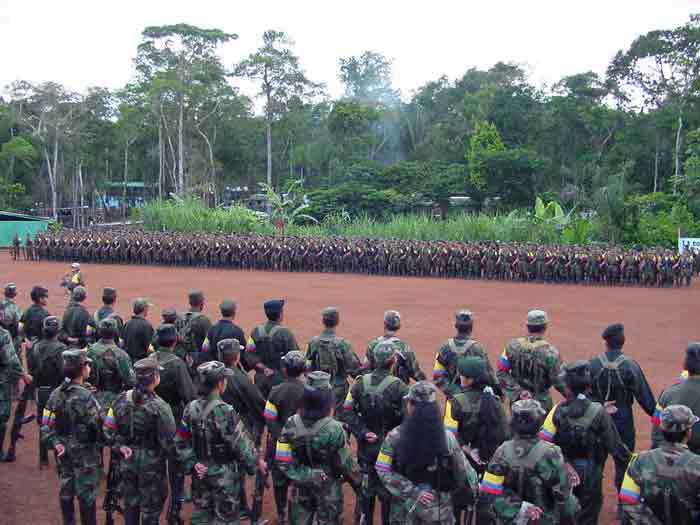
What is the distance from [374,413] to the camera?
14.8 ft

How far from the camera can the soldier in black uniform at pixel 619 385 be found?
501 cm

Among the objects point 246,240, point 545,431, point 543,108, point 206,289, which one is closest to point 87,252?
point 246,240

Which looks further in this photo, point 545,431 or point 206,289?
point 206,289

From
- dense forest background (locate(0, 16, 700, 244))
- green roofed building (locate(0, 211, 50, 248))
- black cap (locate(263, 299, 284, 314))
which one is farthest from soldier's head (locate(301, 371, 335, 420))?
green roofed building (locate(0, 211, 50, 248))

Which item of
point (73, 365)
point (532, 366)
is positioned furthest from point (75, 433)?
point (532, 366)

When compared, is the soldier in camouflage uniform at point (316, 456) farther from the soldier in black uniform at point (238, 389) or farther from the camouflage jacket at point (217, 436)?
the soldier in black uniform at point (238, 389)

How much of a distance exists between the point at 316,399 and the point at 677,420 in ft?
6.17

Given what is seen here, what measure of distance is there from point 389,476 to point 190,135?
1940 inches

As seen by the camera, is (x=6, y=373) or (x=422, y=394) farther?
(x=6, y=373)

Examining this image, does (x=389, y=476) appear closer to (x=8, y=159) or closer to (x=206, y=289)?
(x=206, y=289)

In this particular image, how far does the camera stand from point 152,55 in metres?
45.0

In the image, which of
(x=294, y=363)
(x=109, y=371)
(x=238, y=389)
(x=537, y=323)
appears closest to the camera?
(x=294, y=363)

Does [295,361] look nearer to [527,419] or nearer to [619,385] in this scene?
[527,419]

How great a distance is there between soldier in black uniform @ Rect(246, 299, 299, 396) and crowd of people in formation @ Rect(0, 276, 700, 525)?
1cm
